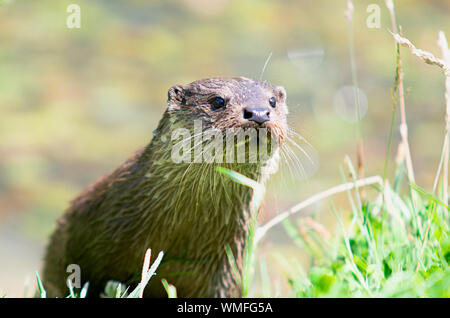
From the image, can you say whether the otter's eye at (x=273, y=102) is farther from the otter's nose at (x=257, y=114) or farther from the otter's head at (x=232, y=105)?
the otter's nose at (x=257, y=114)

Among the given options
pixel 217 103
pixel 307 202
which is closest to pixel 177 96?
pixel 217 103

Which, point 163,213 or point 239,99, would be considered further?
point 163,213

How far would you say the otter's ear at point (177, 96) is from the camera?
253cm

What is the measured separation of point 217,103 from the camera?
2.37m

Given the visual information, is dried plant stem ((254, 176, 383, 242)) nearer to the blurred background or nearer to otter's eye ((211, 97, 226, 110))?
otter's eye ((211, 97, 226, 110))

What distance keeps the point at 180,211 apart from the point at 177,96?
1.52ft

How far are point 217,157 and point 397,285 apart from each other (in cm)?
86

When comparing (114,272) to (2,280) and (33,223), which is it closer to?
(2,280)

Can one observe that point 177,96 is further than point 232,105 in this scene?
Yes

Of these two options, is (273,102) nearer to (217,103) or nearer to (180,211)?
(217,103)
